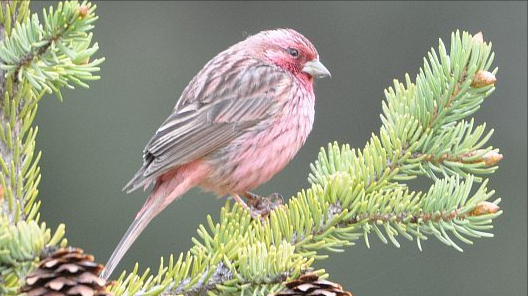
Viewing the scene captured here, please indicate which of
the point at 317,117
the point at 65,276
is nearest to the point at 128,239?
the point at 65,276

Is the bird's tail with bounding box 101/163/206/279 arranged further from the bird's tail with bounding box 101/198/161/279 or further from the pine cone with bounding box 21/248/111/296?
the pine cone with bounding box 21/248/111/296

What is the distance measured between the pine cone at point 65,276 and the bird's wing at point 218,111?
2.05 meters

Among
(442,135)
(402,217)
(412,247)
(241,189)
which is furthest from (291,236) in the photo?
(412,247)

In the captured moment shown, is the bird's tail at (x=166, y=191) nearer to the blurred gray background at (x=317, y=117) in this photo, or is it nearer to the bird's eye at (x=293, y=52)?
the bird's eye at (x=293, y=52)

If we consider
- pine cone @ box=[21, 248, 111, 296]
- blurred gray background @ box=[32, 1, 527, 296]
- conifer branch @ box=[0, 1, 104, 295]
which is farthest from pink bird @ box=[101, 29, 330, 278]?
blurred gray background @ box=[32, 1, 527, 296]

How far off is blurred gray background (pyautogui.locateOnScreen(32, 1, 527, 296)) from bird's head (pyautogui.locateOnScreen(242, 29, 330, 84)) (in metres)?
4.74

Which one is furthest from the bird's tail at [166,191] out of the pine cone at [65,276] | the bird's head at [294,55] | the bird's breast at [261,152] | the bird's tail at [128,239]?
the pine cone at [65,276]

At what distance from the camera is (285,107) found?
4660 millimetres

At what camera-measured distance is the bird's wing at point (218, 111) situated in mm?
4415

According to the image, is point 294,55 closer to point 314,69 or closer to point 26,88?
point 314,69

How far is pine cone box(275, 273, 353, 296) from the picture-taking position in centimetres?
253

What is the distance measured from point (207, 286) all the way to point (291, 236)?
A: 366 mm

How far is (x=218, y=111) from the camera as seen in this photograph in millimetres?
4672

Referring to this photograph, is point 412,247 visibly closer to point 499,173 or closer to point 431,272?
point 431,272
